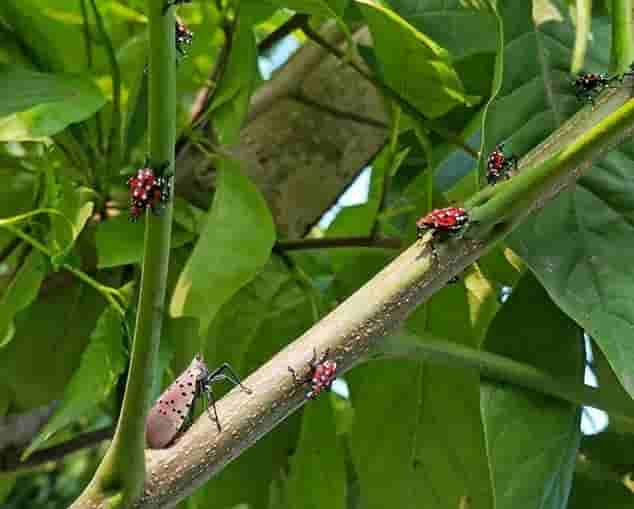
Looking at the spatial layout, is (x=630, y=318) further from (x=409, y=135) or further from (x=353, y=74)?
(x=353, y=74)

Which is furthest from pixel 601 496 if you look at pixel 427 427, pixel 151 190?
pixel 151 190

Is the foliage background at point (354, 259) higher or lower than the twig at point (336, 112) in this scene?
lower

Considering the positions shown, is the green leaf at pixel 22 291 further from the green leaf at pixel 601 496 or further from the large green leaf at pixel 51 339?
the green leaf at pixel 601 496

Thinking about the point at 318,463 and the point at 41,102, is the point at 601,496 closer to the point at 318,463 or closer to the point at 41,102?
the point at 318,463

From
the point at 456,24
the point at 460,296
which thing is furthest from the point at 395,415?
the point at 456,24

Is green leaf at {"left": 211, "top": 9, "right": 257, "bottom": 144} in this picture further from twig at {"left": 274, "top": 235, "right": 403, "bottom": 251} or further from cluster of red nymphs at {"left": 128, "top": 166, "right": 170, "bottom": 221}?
cluster of red nymphs at {"left": 128, "top": 166, "right": 170, "bottom": 221}

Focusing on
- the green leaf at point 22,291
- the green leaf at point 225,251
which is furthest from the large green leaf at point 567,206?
the green leaf at point 22,291
